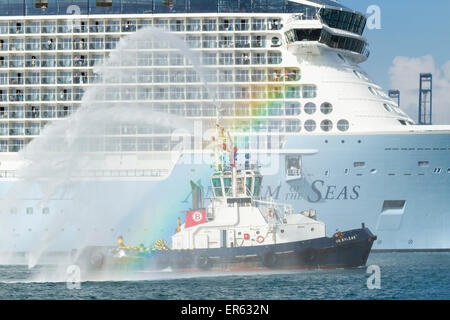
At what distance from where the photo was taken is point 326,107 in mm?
34375

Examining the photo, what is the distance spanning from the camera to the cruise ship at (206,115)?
32.1 metres

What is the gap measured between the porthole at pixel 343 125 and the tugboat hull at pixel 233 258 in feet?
28.6

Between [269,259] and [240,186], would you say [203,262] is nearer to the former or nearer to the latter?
[269,259]

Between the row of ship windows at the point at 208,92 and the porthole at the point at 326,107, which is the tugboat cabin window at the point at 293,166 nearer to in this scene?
the porthole at the point at 326,107

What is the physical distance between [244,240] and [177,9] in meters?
16.1

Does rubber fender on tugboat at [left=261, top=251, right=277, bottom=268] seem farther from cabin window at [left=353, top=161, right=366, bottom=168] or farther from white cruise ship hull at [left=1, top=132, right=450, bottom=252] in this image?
cabin window at [left=353, top=161, right=366, bottom=168]

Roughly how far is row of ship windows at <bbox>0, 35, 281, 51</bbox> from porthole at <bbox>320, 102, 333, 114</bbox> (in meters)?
4.24

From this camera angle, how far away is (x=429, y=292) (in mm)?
21641

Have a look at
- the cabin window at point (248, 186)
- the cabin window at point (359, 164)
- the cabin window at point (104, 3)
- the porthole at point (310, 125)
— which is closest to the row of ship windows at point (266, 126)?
the porthole at point (310, 125)

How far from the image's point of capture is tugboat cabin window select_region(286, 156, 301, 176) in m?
32.4

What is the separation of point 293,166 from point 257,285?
35.9 feet

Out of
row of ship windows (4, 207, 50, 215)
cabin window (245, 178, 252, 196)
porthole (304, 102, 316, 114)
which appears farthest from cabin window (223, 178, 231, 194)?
row of ship windows (4, 207, 50, 215)
